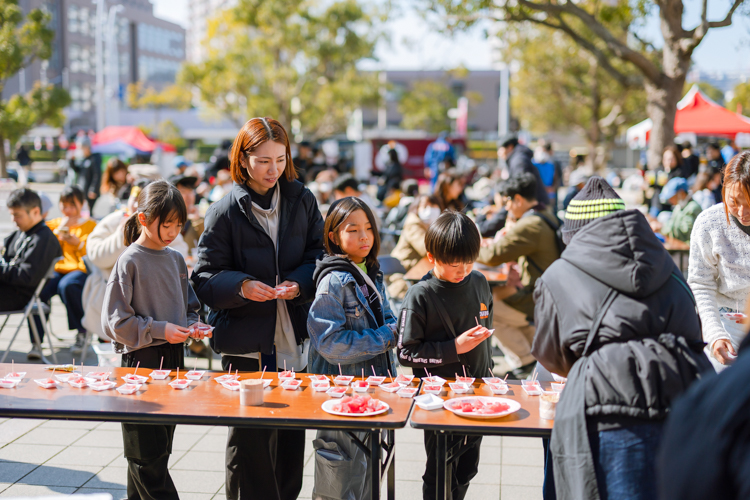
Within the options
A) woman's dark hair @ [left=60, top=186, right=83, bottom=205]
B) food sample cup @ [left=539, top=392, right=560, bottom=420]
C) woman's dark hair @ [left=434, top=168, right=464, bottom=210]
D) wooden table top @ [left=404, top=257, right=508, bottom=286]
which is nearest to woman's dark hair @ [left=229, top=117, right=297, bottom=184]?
food sample cup @ [left=539, top=392, right=560, bottom=420]

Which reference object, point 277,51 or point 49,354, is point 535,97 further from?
point 49,354

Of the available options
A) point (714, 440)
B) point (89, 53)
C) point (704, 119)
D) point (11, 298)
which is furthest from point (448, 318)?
point (89, 53)

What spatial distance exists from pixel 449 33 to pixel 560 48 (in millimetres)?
18812

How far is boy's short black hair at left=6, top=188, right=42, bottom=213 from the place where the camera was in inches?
204

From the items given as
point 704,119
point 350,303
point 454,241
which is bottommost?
point 350,303

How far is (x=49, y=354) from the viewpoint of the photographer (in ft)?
19.8

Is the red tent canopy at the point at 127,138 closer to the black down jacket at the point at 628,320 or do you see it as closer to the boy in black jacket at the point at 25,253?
the boy in black jacket at the point at 25,253

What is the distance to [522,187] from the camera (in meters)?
5.07

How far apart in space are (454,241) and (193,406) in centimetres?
130

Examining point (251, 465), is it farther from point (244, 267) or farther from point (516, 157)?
point (516, 157)

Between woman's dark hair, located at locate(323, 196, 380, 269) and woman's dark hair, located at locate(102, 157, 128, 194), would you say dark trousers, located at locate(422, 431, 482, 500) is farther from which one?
woman's dark hair, located at locate(102, 157, 128, 194)

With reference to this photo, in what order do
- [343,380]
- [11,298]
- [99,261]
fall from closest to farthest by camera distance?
[343,380]
[99,261]
[11,298]

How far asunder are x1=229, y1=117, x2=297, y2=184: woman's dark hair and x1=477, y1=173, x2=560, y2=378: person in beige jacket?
2.30 m

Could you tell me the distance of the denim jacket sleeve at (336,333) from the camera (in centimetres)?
291
